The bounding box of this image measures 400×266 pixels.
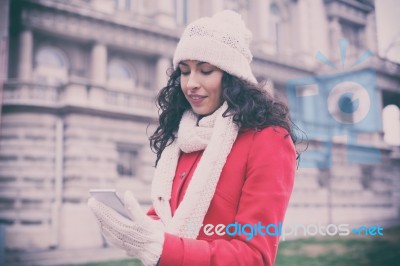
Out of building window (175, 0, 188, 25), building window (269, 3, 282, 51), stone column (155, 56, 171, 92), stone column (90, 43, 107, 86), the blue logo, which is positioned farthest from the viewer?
building window (269, 3, 282, 51)

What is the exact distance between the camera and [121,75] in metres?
5.30

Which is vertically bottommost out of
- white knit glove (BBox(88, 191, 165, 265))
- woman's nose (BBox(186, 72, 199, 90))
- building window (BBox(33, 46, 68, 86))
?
white knit glove (BBox(88, 191, 165, 265))

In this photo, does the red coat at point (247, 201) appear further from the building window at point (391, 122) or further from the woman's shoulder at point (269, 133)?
the building window at point (391, 122)

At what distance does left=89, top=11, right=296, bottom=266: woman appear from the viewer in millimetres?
1053

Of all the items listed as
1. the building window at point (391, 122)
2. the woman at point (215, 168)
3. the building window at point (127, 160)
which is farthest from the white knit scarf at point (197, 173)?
the building window at point (127, 160)

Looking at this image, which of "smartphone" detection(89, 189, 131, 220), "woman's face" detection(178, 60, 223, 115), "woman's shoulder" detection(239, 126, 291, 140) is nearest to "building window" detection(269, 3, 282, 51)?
"woman's face" detection(178, 60, 223, 115)

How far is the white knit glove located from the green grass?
336 cm

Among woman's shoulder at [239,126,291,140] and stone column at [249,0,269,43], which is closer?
woman's shoulder at [239,126,291,140]

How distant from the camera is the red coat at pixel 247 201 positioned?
104 cm

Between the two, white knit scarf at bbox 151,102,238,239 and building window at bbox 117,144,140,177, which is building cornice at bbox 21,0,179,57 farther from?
white knit scarf at bbox 151,102,238,239

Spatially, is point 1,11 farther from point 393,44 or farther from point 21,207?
point 393,44

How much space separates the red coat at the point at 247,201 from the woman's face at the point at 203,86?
157 millimetres

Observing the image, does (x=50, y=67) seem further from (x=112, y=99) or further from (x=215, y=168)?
(x=215, y=168)

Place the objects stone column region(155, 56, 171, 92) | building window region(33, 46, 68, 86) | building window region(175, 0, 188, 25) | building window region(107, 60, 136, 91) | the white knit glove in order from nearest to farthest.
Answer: the white knit glove < building window region(33, 46, 68, 86) < building window region(175, 0, 188, 25) < building window region(107, 60, 136, 91) < stone column region(155, 56, 171, 92)
